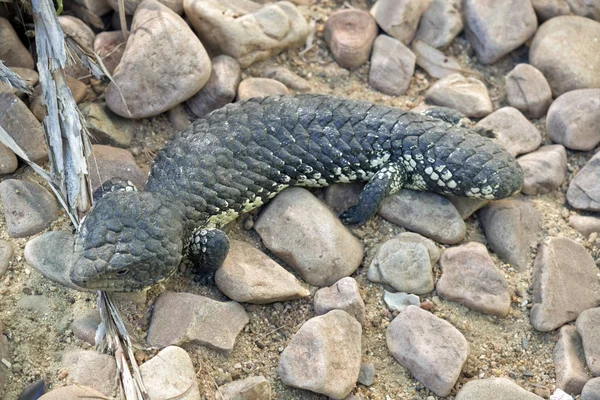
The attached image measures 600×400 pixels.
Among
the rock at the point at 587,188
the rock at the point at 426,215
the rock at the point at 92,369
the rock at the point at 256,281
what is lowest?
the rock at the point at 587,188

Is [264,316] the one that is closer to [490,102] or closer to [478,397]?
[478,397]

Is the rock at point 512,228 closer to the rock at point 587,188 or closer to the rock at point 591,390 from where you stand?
the rock at point 587,188

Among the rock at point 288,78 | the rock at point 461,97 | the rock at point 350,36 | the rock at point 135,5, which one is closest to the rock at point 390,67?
the rock at point 350,36

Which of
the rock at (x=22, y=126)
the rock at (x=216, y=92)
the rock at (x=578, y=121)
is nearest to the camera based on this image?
the rock at (x=22, y=126)

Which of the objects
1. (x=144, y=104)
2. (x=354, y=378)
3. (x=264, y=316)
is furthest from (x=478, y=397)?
(x=144, y=104)

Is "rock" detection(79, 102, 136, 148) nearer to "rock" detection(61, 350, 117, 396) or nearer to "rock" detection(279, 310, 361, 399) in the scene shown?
"rock" detection(61, 350, 117, 396)

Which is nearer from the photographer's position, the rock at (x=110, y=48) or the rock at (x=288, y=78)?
the rock at (x=110, y=48)

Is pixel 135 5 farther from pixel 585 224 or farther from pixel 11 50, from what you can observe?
pixel 585 224
